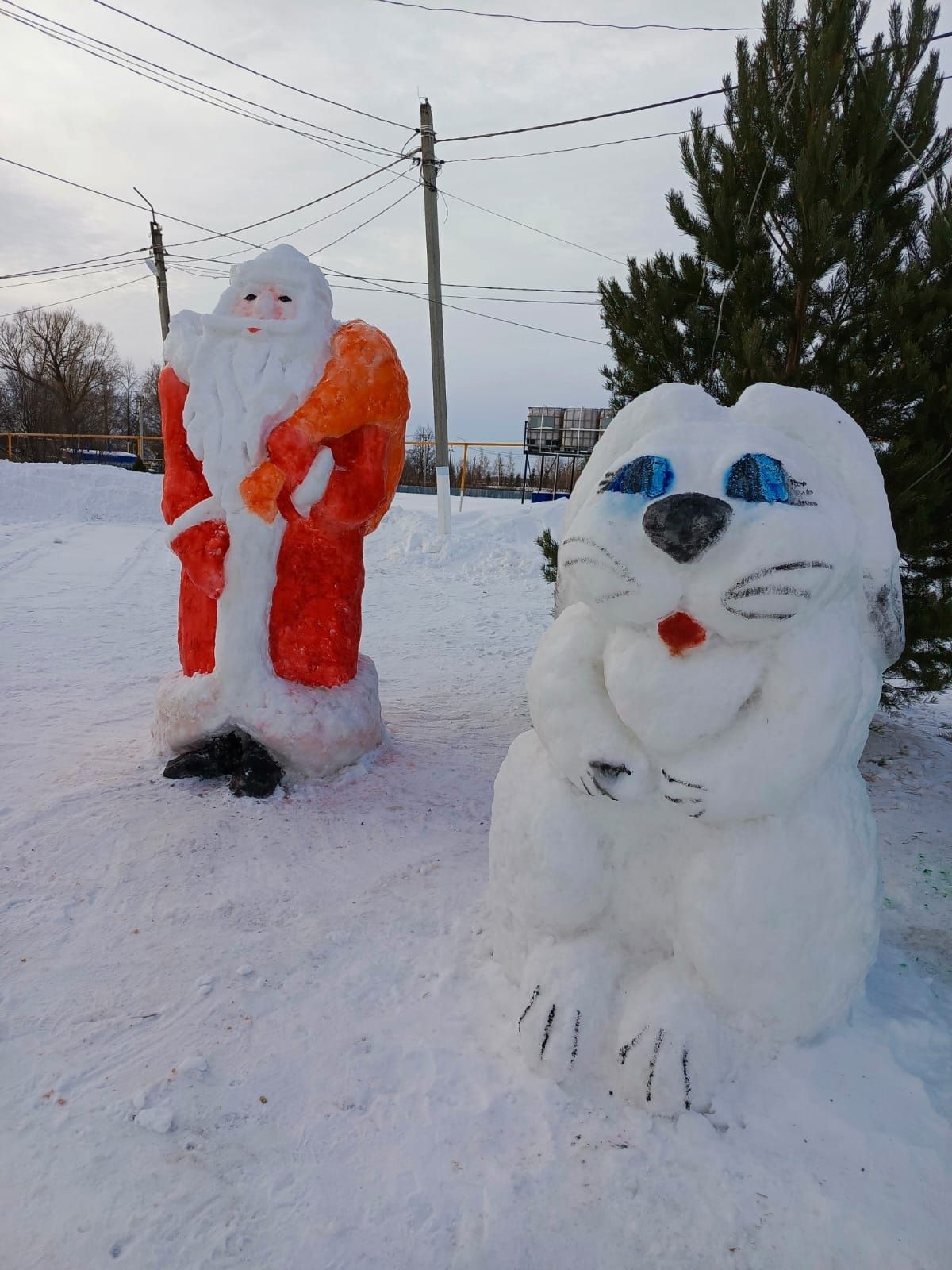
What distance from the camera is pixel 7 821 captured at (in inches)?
111

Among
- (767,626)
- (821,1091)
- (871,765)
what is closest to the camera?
(767,626)

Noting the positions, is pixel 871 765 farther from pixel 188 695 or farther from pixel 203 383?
pixel 203 383

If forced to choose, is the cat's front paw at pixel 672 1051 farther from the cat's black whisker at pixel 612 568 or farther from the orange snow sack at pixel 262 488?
the orange snow sack at pixel 262 488

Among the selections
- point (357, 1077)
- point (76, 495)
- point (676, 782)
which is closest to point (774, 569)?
point (676, 782)

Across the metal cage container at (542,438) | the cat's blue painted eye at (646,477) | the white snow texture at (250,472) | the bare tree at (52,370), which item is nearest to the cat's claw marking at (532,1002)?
the cat's blue painted eye at (646,477)

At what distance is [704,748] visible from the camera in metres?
1.62

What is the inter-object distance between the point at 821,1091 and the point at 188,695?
94.2 inches

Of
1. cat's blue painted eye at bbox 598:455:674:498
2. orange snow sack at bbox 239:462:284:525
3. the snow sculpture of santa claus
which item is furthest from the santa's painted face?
cat's blue painted eye at bbox 598:455:674:498

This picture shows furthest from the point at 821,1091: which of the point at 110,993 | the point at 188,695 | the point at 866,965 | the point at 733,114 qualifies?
the point at 733,114

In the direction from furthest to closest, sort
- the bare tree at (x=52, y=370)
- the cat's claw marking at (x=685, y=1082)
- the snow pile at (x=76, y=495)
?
1. the bare tree at (x=52, y=370)
2. the snow pile at (x=76, y=495)
3. the cat's claw marking at (x=685, y=1082)

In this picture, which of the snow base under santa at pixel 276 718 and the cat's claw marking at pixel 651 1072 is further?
the snow base under santa at pixel 276 718

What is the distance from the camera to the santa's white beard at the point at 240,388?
2998 mm

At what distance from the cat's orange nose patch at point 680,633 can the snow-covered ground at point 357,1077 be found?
2.84 feet

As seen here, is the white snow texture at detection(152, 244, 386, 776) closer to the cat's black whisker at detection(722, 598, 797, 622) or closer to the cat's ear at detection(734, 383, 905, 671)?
the cat's ear at detection(734, 383, 905, 671)
